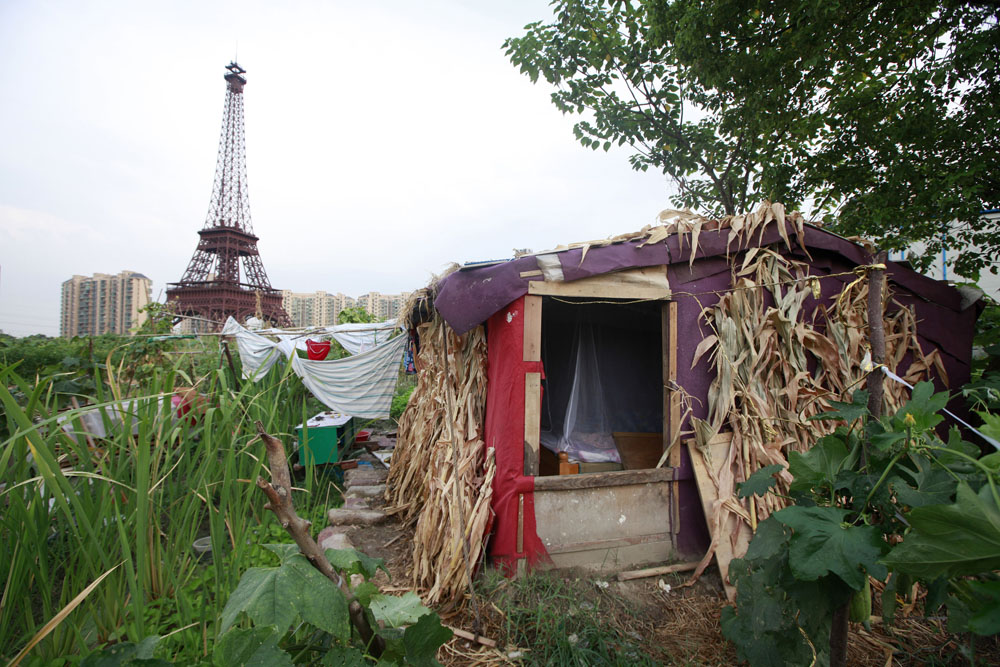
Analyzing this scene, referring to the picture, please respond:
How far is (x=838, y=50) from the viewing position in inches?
215

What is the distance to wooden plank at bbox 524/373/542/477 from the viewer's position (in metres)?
3.62

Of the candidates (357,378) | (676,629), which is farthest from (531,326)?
(357,378)

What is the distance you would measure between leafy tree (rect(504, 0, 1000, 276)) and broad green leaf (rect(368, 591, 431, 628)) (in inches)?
240

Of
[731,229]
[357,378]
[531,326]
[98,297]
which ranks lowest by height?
[357,378]

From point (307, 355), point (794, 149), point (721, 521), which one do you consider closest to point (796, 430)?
point (721, 521)

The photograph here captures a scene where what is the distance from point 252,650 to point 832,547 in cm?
157

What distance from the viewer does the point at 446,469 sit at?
4039 millimetres

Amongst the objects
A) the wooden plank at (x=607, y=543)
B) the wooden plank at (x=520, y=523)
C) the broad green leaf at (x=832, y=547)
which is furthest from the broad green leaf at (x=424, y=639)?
the wooden plank at (x=607, y=543)

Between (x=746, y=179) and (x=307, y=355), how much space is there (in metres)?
8.77

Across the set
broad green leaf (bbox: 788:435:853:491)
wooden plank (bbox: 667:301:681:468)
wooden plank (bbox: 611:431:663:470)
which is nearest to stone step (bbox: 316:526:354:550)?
wooden plank (bbox: 611:431:663:470)

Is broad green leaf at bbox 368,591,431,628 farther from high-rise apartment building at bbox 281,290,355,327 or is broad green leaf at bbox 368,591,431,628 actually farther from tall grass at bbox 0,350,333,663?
high-rise apartment building at bbox 281,290,355,327

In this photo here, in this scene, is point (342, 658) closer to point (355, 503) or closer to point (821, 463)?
point (821, 463)

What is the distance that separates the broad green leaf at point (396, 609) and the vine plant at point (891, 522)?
113 cm

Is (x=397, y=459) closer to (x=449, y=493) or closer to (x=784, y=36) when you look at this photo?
(x=449, y=493)
